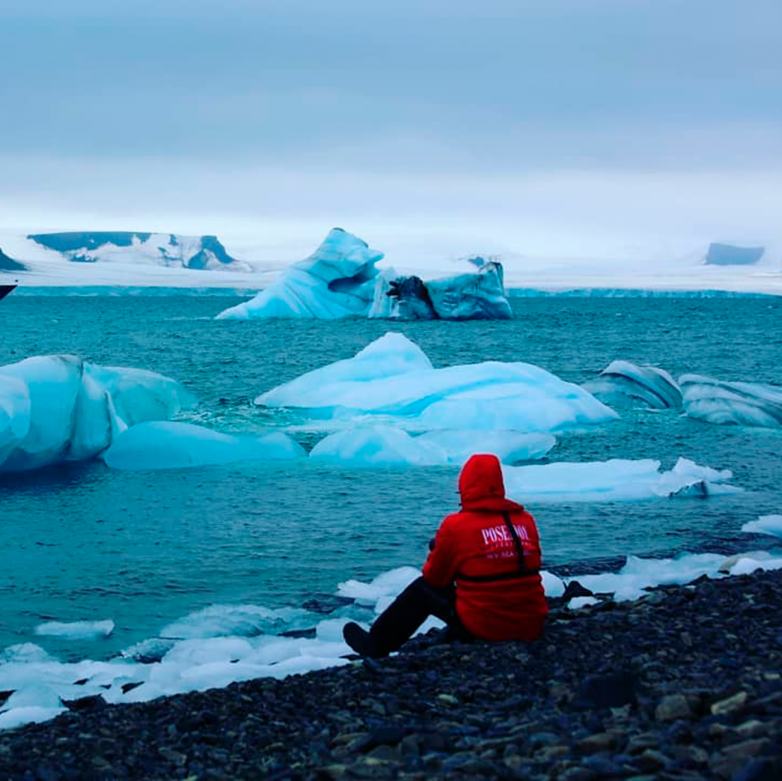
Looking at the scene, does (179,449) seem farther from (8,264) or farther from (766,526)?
(8,264)

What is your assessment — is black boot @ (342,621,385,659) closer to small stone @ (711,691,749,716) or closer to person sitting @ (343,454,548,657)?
person sitting @ (343,454,548,657)

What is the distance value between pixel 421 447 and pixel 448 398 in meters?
3.39

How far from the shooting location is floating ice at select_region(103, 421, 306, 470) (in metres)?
13.9

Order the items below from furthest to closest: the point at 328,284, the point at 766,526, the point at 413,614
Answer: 1. the point at 328,284
2. the point at 766,526
3. the point at 413,614

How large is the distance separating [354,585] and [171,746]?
13.1 feet

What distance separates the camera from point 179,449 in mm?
13875

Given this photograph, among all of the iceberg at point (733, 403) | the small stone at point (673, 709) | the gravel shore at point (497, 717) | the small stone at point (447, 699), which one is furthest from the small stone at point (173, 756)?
the iceberg at point (733, 403)

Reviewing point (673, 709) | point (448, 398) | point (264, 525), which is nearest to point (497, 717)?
point (673, 709)

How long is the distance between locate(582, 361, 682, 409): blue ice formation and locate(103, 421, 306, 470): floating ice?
7651 millimetres

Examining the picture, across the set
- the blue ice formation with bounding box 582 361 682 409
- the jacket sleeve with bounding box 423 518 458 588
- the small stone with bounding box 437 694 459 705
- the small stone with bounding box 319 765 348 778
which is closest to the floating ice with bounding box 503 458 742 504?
the jacket sleeve with bounding box 423 518 458 588

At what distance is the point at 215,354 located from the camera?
3591cm

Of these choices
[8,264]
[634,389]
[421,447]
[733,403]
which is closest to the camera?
[421,447]

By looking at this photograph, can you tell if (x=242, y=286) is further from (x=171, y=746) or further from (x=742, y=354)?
(x=171, y=746)

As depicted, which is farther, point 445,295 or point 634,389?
point 445,295
